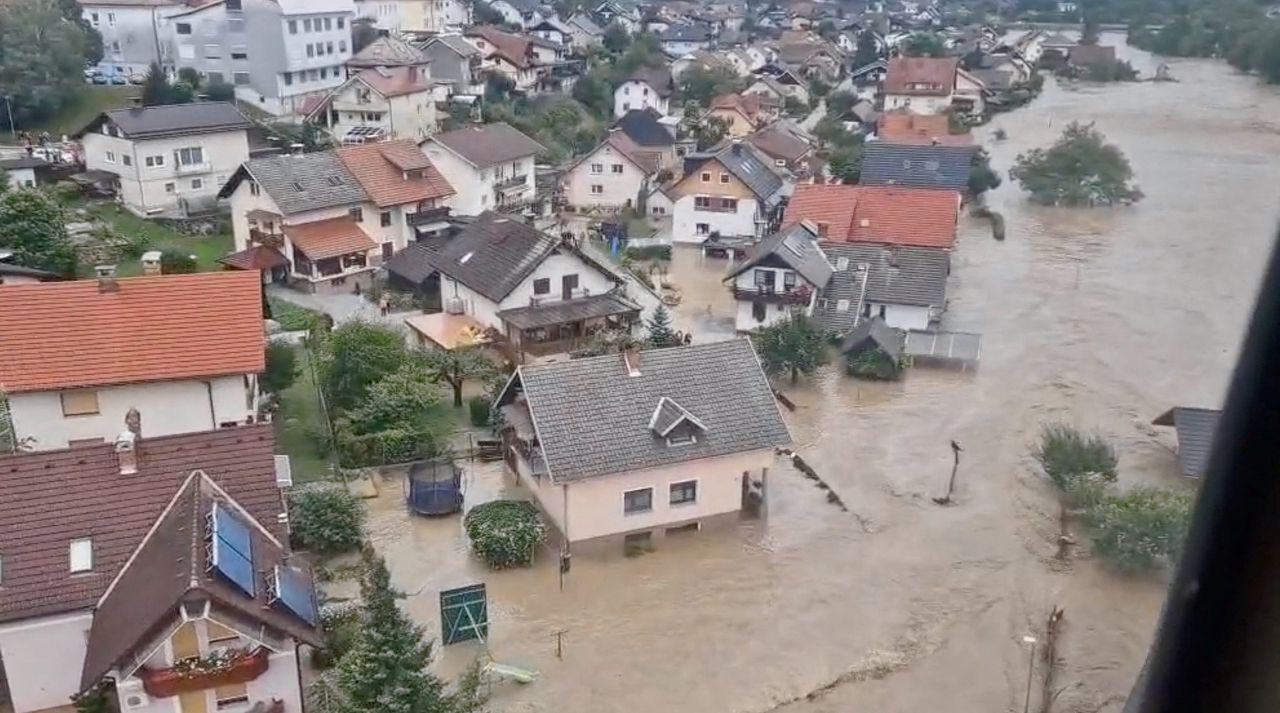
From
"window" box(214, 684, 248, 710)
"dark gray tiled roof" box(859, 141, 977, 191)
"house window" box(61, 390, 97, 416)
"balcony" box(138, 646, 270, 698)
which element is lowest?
"window" box(214, 684, 248, 710)

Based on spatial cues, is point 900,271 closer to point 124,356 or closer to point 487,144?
point 487,144

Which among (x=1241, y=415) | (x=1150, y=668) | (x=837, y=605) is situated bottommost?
(x=837, y=605)

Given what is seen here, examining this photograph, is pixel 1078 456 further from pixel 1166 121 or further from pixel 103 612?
pixel 1166 121

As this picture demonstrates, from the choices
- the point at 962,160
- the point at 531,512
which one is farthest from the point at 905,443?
the point at 962,160

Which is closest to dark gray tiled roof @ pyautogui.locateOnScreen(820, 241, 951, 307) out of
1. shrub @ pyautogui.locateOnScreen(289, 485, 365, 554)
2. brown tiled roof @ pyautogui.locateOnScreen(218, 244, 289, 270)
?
brown tiled roof @ pyautogui.locateOnScreen(218, 244, 289, 270)

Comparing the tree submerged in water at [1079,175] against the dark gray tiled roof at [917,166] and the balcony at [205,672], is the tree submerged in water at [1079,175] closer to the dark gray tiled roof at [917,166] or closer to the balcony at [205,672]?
the dark gray tiled roof at [917,166]

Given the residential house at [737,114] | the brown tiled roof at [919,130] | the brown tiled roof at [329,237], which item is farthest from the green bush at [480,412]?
the residential house at [737,114]

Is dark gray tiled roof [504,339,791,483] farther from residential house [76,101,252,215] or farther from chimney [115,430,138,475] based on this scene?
residential house [76,101,252,215]

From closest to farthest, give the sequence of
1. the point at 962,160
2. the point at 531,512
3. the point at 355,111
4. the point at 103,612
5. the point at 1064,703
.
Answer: the point at 103,612
the point at 1064,703
the point at 531,512
the point at 962,160
the point at 355,111
